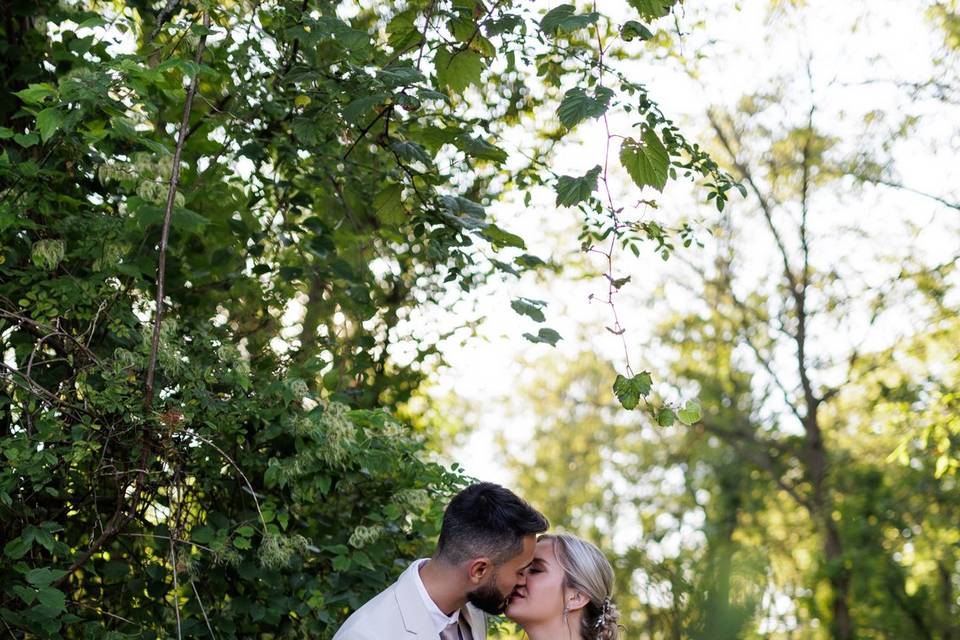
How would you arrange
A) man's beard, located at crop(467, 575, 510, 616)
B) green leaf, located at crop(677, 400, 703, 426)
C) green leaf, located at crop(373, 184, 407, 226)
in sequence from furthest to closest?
green leaf, located at crop(373, 184, 407, 226)
man's beard, located at crop(467, 575, 510, 616)
green leaf, located at crop(677, 400, 703, 426)

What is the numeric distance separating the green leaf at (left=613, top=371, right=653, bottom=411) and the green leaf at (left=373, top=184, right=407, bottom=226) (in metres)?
1.21

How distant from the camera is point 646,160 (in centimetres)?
291

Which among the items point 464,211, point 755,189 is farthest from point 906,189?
point 464,211

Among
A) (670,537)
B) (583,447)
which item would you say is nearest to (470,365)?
(670,537)

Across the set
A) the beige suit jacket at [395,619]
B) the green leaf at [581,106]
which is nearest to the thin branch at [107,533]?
the beige suit jacket at [395,619]

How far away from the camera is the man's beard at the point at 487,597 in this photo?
131 inches

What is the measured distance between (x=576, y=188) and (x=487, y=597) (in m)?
1.31

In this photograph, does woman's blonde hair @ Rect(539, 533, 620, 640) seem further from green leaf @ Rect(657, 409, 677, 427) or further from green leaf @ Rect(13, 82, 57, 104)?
green leaf @ Rect(13, 82, 57, 104)

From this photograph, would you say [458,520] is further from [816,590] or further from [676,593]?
[816,590]

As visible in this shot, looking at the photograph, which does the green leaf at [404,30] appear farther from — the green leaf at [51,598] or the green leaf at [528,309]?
the green leaf at [51,598]

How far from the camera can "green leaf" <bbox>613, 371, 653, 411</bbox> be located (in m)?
3.03

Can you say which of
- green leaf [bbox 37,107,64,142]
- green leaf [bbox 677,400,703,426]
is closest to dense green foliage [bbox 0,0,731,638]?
green leaf [bbox 37,107,64,142]

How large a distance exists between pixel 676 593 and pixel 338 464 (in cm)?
121

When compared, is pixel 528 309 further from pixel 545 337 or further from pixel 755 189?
pixel 755 189
